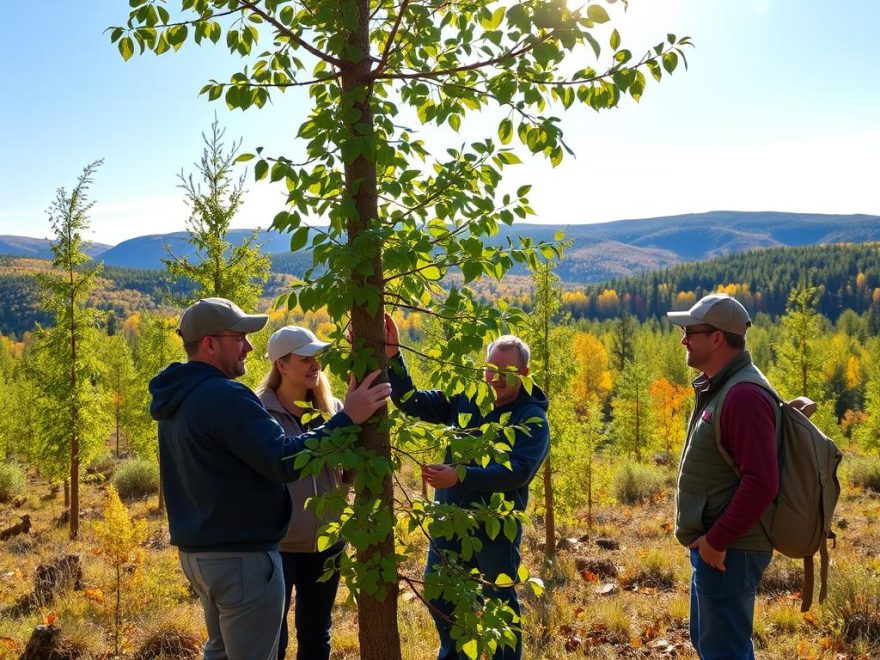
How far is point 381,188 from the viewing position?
101 inches

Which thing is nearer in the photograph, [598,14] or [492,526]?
[598,14]

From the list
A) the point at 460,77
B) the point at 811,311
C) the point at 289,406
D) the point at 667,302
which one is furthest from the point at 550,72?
the point at 667,302

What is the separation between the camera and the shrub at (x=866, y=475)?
22.8 meters

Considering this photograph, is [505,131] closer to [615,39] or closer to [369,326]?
[615,39]

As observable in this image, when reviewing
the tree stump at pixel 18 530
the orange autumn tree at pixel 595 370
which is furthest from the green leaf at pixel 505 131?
the orange autumn tree at pixel 595 370

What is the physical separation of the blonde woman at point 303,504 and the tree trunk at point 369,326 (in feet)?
3.11

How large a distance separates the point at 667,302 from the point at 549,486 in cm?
15389

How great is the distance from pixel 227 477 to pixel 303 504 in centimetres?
99

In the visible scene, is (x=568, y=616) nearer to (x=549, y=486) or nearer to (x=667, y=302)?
(x=549, y=486)

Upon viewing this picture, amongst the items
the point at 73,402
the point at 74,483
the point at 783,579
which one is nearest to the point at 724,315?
the point at 783,579

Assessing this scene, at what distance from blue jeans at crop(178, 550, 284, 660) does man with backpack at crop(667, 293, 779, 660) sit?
7.24 ft

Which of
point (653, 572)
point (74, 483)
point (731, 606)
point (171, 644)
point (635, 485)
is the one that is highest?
point (731, 606)

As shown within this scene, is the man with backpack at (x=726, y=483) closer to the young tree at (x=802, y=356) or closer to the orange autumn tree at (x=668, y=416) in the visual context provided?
the young tree at (x=802, y=356)

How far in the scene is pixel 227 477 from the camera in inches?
113
